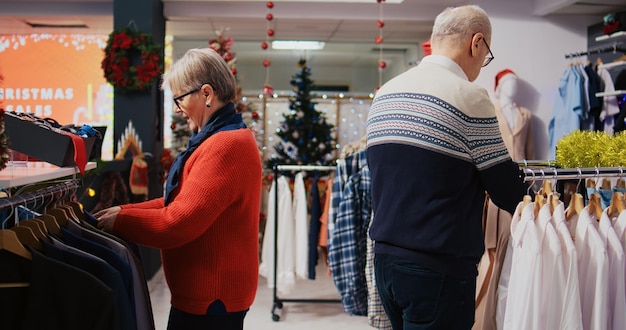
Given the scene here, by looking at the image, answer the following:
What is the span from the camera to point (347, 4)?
7.27 metres

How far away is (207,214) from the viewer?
192 cm

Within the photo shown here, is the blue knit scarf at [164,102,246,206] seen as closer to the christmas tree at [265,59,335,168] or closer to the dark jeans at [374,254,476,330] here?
the dark jeans at [374,254,476,330]

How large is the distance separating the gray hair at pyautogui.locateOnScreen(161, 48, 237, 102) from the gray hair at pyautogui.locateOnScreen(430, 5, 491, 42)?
2.25 feet

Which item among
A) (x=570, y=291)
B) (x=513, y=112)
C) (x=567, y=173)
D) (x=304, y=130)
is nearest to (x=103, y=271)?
(x=570, y=291)

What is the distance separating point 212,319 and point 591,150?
1.46 m

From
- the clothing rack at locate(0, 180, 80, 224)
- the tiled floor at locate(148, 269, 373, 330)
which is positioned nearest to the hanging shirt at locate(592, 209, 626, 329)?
the clothing rack at locate(0, 180, 80, 224)

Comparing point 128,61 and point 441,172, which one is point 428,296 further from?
point 128,61

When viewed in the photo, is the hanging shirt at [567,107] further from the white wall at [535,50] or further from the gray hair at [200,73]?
the gray hair at [200,73]

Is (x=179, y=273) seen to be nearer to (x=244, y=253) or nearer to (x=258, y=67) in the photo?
(x=244, y=253)

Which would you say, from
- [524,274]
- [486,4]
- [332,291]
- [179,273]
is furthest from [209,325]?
[486,4]

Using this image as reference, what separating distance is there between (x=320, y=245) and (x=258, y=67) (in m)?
8.16

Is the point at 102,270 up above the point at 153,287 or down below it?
above

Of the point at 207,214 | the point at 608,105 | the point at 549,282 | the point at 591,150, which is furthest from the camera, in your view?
the point at 608,105

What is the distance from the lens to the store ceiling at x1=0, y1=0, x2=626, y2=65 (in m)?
6.66
